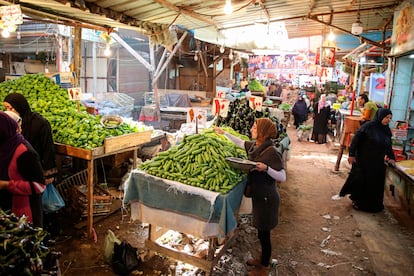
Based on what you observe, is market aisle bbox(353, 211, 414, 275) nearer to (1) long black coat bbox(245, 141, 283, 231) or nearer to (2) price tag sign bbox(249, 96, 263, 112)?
(1) long black coat bbox(245, 141, 283, 231)

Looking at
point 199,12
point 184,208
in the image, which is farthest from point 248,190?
point 199,12

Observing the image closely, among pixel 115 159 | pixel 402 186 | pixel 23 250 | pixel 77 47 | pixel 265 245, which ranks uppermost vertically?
pixel 77 47

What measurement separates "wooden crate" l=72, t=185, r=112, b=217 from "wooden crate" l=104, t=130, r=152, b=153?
38.3 inches

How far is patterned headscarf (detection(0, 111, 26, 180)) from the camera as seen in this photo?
3143 mm

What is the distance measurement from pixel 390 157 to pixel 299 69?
11183 mm

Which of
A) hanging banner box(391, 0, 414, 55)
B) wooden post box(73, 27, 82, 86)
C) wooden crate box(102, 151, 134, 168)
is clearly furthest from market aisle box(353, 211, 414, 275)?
wooden post box(73, 27, 82, 86)

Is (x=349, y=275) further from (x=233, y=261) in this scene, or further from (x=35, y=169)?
(x=35, y=169)

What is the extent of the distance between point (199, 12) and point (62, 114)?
353cm

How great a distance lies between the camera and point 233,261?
482cm

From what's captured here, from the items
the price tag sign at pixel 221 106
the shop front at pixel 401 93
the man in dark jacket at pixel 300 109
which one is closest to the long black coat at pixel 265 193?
the price tag sign at pixel 221 106

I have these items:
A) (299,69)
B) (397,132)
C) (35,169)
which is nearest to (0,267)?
(35,169)

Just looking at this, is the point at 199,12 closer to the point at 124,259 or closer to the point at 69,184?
the point at 69,184

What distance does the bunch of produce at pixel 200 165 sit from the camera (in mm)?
3998

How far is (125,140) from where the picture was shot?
5891mm
